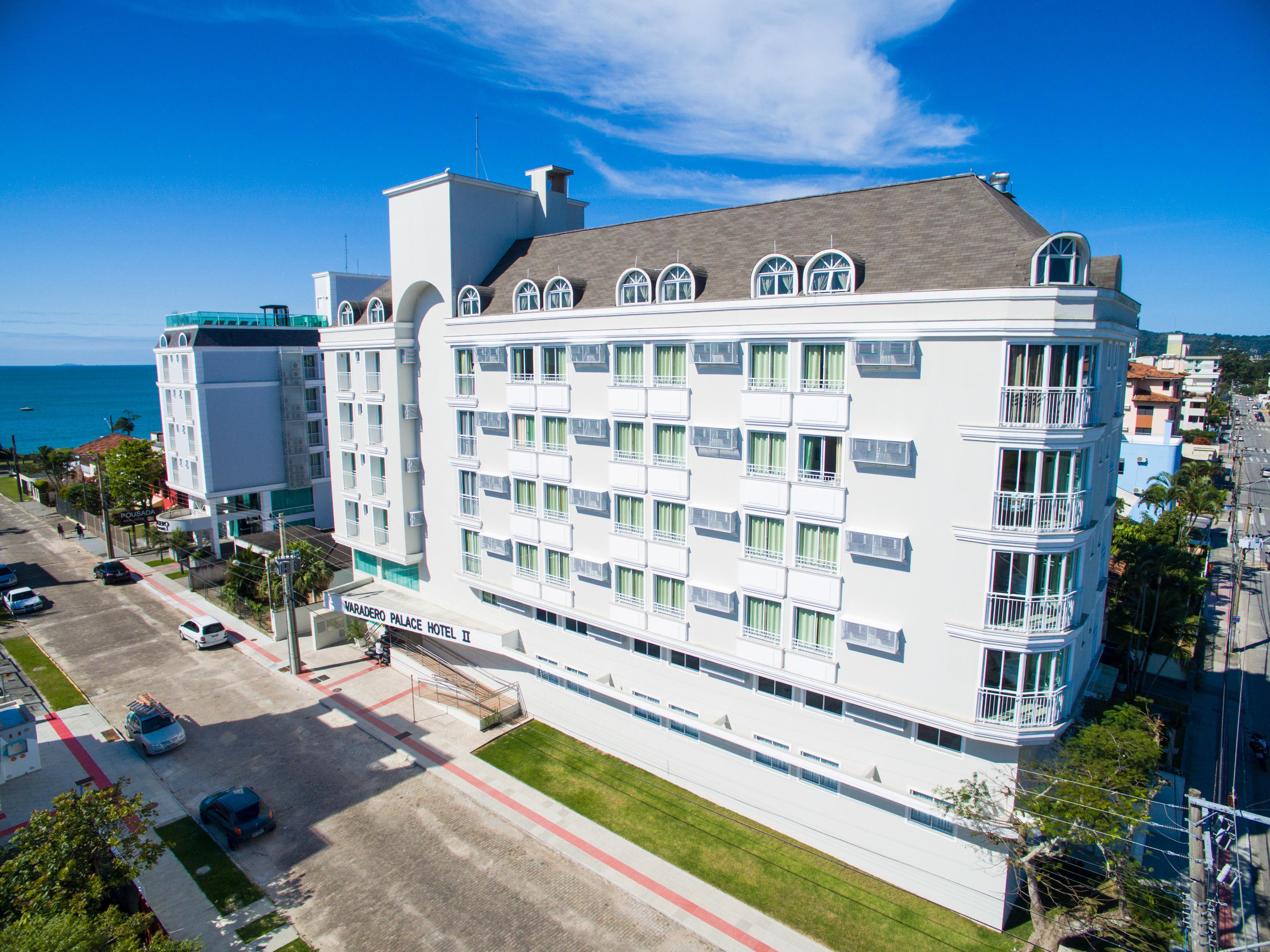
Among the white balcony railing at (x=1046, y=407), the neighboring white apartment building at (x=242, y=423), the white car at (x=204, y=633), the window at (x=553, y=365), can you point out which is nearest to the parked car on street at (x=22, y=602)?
the neighboring white apartment building at (x=242, y=423)

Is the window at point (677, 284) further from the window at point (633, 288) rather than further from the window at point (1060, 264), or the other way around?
the window at point (1060, 264)

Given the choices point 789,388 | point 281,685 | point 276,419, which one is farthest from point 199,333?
A: point 789,388

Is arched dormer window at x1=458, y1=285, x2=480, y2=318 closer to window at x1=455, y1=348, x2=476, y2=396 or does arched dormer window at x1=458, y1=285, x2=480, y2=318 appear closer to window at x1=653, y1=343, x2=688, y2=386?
window at x1=455, y1=348, x2=476, y2=396

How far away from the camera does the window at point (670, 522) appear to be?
2869cm

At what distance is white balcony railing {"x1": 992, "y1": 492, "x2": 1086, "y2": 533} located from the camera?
68.1ft

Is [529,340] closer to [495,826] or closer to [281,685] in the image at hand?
[495,826]

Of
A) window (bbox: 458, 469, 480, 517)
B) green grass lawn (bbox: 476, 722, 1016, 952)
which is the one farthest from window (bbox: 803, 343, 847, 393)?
window (bbox: 458, 469, 480, 517)

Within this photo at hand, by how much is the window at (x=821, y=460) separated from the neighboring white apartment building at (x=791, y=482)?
0.27 feet

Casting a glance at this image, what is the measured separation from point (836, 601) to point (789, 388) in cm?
798

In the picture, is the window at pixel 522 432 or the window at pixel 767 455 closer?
the window at pixel 767 455

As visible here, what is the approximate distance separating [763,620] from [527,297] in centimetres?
1948

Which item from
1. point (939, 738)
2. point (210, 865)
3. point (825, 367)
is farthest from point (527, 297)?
point (210, 865)

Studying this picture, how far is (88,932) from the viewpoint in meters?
15.3

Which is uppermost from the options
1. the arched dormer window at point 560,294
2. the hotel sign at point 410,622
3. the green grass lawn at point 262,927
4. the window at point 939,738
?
the arched dormer window at point 560,294
